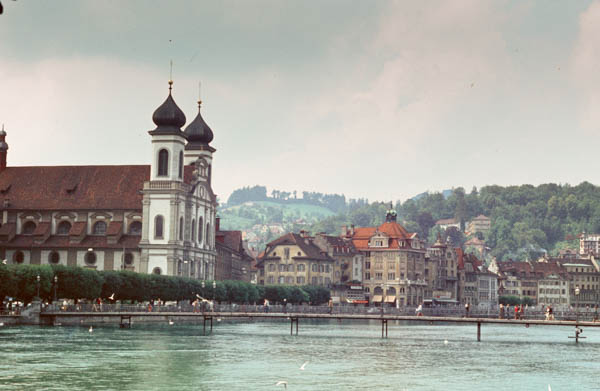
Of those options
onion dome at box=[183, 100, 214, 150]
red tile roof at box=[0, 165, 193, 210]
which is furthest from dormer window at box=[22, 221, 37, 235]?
onion dome at box=[183, 100, 214, 150]

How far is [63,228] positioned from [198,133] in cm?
2503

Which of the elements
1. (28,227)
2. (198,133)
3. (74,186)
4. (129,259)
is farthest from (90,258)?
(198,133)

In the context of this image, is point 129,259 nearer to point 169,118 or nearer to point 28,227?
point 28,227

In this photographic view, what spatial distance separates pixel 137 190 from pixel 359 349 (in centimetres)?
6206

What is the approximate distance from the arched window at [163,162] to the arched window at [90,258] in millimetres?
12759

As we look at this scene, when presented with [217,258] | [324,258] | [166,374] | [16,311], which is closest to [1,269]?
[16,311]

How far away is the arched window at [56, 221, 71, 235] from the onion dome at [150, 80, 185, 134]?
16185mm

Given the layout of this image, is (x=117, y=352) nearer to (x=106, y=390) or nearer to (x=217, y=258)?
(x=106, y=390)

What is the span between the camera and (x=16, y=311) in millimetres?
96875

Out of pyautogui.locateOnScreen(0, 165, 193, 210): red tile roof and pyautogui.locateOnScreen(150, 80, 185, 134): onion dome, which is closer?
pyautogui.locateOnScreen(150, 80, 185, 134): onion dome

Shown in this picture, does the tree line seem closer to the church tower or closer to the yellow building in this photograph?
the church tower

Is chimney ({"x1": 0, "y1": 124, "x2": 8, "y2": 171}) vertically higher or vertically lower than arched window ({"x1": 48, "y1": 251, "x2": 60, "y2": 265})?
higher

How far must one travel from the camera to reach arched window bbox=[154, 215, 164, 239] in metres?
133

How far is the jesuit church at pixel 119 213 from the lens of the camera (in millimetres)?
133125
